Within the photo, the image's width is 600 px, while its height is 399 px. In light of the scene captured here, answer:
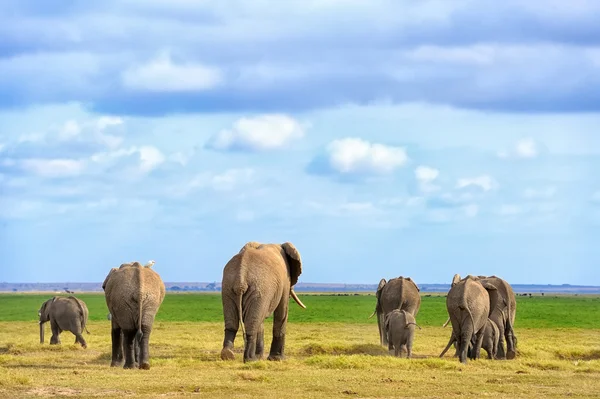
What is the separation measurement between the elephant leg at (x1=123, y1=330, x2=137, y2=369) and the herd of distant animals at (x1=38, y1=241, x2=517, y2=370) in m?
0.02

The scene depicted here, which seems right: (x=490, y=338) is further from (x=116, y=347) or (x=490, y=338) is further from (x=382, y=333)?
(x=116, y=347)

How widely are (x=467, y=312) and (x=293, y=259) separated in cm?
470

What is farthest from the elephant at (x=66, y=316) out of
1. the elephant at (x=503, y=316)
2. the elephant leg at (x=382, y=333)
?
the elephant at (x=503, y=316)

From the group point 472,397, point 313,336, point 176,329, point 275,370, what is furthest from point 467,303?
point 176,329

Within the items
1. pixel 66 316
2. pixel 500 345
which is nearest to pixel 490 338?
pixel 500 345

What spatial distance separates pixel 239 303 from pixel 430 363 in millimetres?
4912

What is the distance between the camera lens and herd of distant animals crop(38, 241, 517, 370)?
22.9 m

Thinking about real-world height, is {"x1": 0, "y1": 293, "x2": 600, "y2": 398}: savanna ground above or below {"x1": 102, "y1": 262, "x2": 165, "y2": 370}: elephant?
below

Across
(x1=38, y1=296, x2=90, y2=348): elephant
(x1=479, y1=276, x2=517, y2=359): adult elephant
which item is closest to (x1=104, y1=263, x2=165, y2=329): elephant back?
(x1=38, y1=296, x2=90, y2=348): elephant

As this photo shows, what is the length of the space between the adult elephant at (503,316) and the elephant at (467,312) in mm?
1913

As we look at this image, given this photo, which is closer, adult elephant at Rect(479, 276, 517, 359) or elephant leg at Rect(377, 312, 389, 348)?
adult elephant at Rect(479, 276, 517, 359)

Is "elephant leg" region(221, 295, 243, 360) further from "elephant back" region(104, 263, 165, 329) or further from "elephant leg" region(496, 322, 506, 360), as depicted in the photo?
"elephant leg" region(496, 322, 506, 360)

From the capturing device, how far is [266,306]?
78.3 ft

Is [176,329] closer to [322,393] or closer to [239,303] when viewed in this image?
[239,303]
